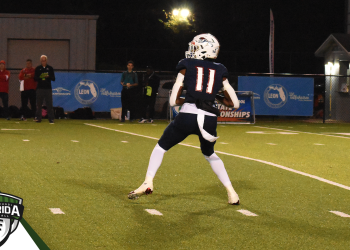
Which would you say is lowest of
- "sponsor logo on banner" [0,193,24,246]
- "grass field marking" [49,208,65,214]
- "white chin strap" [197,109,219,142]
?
"grass field marking" [49,208,65,214]

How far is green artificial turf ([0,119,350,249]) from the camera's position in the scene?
5.14 meters

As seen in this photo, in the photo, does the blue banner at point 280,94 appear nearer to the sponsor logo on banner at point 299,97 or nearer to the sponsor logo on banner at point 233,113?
the sponsor logo on banner at point 299,97

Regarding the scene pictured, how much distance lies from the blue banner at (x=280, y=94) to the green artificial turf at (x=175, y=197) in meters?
10.3

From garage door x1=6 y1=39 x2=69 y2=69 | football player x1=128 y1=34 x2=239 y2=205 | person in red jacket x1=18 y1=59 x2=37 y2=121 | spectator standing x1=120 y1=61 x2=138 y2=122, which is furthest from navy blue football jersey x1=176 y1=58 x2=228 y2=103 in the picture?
garage door x1=6 y1=39 x2=69 y2=69

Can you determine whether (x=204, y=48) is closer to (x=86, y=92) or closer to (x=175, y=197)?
(x=175, y=197)

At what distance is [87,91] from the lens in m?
22.4

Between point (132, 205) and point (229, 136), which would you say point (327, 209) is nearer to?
point (132, 205)

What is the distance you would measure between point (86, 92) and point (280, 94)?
7.25 metres

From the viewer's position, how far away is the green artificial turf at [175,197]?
5141 mm

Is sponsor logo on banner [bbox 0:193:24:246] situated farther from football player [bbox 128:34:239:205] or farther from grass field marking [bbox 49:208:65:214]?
football player [bbox 128:34:239:205]

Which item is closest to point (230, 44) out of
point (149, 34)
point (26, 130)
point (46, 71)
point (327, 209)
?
point (149, 34)

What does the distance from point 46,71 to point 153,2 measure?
1038 inches

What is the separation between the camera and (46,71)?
18.6 meters

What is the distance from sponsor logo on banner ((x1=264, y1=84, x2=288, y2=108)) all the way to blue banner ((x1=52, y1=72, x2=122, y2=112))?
18.2ft
